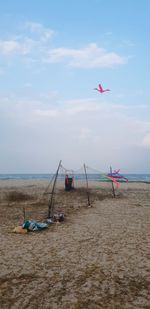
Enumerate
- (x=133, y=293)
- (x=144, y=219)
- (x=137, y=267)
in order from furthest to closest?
(x=144, y=219) < (x=137, y=267) < (x=133, y=293)

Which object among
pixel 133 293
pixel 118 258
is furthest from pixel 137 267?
pixel 133 293

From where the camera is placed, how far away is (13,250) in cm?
877

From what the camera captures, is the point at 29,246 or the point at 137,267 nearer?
the point at 137,267

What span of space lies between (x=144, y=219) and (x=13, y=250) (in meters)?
7.99

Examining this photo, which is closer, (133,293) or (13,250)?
(133,293)

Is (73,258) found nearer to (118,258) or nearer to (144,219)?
(118,258)

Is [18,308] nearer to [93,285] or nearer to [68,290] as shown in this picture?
[68,290]

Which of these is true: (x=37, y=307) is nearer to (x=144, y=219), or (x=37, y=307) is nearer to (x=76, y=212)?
(x=144, y=219)

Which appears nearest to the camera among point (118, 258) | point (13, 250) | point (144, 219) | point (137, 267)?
point (137, 267)

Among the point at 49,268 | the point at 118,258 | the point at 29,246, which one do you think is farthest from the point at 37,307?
the point at 29,246

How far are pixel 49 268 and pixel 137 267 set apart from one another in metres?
2.59

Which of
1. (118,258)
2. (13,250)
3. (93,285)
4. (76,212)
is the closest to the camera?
(93,285)

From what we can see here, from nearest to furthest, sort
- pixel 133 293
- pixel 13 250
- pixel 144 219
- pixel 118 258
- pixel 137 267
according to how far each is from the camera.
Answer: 1. pixel 133 293
2. pixel 137 267
3. pixel 118 258
4. pixel 13 250
5. pixel 144 219

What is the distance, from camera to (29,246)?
920 cm
